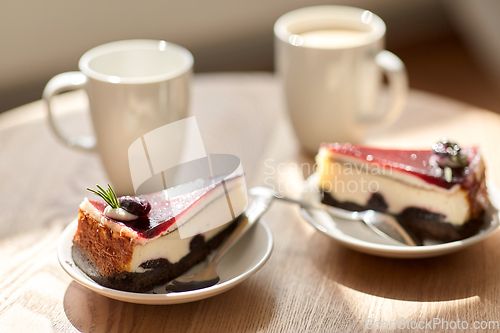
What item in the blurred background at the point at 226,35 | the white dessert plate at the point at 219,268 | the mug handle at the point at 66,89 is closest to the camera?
the white dessert plate at the point at 219,268

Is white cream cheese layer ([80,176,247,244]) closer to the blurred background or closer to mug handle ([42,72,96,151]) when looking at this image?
mug handle ([42,72,96,151])

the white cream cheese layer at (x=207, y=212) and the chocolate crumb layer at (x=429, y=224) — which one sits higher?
the white cream cheese layer at (x=207, y=212)

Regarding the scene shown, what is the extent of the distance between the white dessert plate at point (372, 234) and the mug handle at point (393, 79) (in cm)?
24

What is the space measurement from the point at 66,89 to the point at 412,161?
0.65 m

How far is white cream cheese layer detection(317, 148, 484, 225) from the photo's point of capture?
2.66 ft

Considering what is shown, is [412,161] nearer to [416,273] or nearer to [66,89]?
[416,273]

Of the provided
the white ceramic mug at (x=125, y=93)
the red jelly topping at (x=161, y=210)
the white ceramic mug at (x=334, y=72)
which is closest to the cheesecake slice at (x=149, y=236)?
the red jelly topping at (x=161, y=210)

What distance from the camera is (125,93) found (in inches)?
33.4

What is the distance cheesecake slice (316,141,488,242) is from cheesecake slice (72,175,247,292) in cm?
25

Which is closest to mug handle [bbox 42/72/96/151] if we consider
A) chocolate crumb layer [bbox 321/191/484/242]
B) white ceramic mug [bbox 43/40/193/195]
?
white ceramic mug [bbox 43/40/193/195]

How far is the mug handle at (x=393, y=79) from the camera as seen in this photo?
1.02m

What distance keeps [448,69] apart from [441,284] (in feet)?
8.21

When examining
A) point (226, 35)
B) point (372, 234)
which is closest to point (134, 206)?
point (372, 234)

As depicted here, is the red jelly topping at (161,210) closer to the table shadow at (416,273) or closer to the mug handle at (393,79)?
the table shadow at (416,273)
